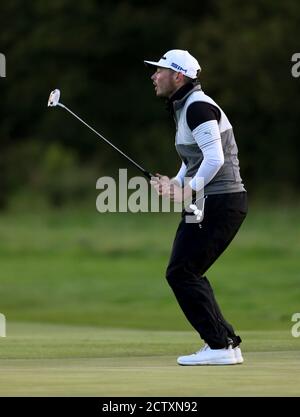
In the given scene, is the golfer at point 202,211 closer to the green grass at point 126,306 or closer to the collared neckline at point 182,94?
the collared neckline at point 182,94

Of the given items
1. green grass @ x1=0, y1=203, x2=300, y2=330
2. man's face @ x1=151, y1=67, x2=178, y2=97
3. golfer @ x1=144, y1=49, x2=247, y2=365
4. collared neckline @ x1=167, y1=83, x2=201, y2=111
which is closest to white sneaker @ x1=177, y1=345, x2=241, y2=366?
golfer @ x1=144, y1=49, x2=247, y2=365

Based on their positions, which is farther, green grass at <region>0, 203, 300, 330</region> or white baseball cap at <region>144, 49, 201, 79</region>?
green grass at <region>0, 203, 300, 330</region>

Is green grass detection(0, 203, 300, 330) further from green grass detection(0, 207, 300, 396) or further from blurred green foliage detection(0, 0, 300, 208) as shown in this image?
blurred green foliage detection(0, 0, 300, 208)

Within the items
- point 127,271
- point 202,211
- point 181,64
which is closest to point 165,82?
point 181,64

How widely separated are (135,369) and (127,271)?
56.8 feet

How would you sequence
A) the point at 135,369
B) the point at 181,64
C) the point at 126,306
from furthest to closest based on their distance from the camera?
→ 1. the point at 126,306
2. the point at 181,64
3. the point at 135,369

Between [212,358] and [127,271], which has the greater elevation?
[127,271]

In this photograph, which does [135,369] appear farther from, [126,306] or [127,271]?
[127,271]

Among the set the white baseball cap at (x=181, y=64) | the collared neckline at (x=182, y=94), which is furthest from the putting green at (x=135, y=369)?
the white baseball cap at (x=181, y=64)

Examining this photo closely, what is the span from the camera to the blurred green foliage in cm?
4362

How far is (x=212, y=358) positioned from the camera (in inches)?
351

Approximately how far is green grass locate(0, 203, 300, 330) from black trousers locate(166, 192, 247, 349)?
755 cm

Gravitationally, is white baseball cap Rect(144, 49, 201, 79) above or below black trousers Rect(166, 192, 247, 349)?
above

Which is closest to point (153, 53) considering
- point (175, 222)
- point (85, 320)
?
point (175, 222)
